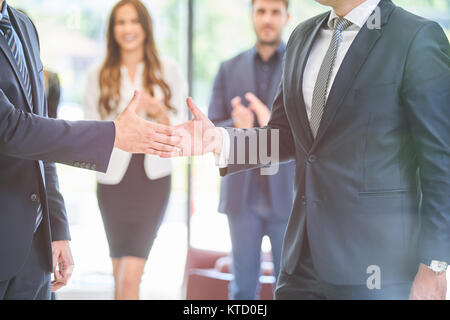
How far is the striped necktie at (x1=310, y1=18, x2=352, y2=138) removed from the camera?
139 cm

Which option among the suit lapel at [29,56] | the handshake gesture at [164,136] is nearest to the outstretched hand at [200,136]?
the handshake gesture at [164,136]

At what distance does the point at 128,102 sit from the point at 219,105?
0.50 meters

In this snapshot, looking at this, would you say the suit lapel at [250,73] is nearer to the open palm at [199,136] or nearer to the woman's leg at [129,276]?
the woman's leg at [129,276]

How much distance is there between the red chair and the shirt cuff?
0.94 m

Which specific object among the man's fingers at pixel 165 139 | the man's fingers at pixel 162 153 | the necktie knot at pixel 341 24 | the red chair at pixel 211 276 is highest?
the necktie knot at pixel 341 24

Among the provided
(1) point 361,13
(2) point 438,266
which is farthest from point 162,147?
(2) point 438,266

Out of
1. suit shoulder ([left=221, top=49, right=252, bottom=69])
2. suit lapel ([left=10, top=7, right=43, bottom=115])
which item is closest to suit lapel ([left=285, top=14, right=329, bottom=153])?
suit lapel ([left=10, top=7, right=43, bottom=115])

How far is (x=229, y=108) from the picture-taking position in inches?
110

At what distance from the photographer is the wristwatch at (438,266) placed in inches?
49.2

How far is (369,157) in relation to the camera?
132 centimetres

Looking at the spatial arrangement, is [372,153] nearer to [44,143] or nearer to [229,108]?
[44,143]

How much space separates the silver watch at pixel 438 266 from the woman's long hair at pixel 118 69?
1.59 m

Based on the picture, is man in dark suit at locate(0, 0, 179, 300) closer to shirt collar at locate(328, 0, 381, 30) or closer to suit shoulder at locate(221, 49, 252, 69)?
shirt collar at locate(328, 0, 381, 30)

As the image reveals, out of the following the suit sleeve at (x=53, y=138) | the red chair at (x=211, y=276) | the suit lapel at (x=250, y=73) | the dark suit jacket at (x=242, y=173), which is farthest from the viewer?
the suit lapel at (x=250, y=73)
